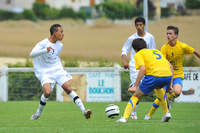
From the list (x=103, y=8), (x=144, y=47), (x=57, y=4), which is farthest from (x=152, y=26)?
(x=57, y=4)

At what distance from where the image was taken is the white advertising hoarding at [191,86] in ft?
64.5

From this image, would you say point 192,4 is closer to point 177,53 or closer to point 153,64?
point 177,53

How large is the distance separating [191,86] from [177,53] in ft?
28.0

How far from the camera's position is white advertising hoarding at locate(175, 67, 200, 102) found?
19.7m

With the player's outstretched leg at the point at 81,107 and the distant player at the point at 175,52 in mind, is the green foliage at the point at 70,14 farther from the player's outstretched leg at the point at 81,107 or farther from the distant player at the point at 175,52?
the player's outstretched leg at the point at 81,107

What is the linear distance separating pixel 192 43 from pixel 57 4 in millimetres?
51157

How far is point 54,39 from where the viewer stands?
37.6 ft

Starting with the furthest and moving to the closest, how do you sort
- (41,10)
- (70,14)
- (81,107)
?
(41,10), (70,14), (81,107)

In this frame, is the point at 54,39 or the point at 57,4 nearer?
the point at 54,39

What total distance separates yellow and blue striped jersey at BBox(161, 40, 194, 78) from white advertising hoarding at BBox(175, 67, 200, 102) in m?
8.28

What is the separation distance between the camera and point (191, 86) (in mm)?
19672

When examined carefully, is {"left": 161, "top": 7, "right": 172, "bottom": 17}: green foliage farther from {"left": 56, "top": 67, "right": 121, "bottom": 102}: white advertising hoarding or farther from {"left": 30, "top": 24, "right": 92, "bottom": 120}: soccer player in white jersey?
{"left": 30, "top": 24, "right": 92, "bottom": 120}: soccer player in white jersey

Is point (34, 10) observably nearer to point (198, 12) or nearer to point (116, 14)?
point (116, 14)

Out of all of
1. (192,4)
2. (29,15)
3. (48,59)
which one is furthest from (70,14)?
(48,59)
